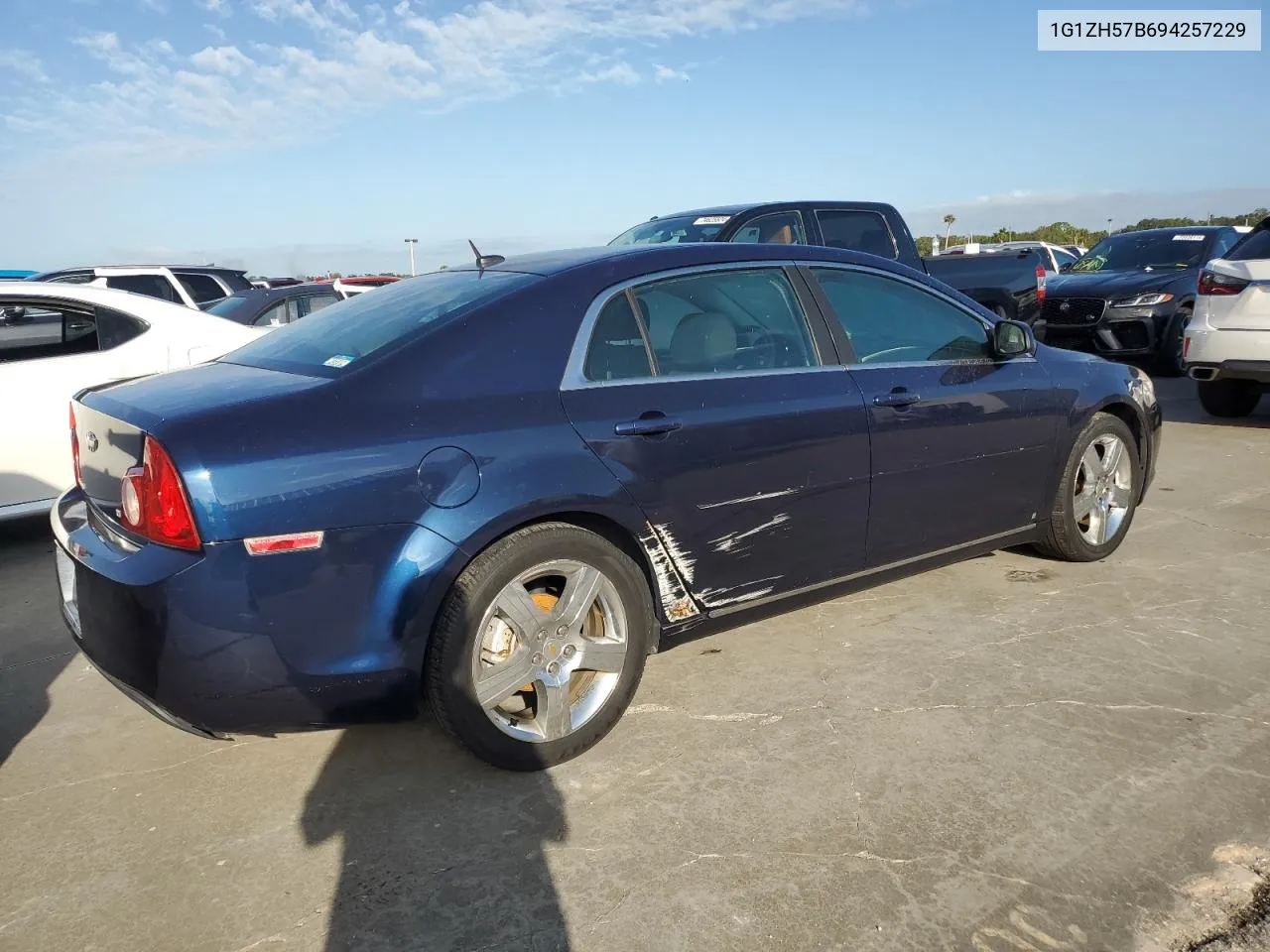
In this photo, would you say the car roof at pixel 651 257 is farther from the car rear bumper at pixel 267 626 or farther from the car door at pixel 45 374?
the car door at pixel 45 374

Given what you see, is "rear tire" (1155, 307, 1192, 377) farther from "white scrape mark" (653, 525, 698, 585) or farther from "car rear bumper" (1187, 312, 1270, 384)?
"white scrape mark" (653, 525, 698, 585)

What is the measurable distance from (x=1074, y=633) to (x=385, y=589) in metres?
2.72

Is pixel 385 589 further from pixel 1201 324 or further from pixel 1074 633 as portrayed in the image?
pixel 1201 324

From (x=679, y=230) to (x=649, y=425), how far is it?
5.01 meters

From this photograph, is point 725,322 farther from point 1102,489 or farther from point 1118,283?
point 1118,283

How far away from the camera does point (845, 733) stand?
10.1 feet

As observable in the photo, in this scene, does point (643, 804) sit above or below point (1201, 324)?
below

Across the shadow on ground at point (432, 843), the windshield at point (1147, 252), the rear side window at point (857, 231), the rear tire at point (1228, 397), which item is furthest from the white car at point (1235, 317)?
the shadow on ground at point (432, 843)

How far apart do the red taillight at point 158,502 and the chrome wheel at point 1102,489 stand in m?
3.72

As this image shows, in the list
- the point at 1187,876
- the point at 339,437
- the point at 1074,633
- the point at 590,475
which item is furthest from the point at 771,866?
the point at 1074,633

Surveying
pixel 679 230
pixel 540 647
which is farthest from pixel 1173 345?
pixel 540 647

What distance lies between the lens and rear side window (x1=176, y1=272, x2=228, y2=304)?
39.8 feet

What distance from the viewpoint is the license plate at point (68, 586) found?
277cm

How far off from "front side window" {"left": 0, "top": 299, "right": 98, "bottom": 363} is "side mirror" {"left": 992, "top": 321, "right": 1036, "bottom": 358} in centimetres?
488
